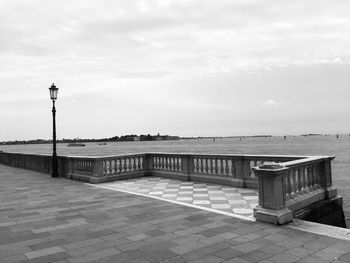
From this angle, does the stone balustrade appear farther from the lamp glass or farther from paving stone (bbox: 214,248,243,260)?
the lamp glass

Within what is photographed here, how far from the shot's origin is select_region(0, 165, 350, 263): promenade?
4984 mm

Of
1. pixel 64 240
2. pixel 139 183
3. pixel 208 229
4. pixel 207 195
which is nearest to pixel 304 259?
pixel 208 229

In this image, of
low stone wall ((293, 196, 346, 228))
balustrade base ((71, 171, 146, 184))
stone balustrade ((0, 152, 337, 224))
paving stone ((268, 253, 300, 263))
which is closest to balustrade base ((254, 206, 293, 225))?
stone balustrade ((0, 152, 337, 224))

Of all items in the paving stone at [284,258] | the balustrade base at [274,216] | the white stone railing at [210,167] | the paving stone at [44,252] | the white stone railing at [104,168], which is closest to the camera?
the paving stone at [284,258]

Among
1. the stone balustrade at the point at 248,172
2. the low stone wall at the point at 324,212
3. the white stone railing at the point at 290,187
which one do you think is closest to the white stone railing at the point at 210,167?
the stone balustrade at the point at 248,172

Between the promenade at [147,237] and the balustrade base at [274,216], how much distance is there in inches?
7.3

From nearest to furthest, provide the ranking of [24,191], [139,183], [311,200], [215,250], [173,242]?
[215,250]
[173,242]
[311,200]
[24,191]
[139,183]

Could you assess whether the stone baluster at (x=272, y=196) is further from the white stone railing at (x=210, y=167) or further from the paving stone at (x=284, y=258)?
the white stone railing at (x=210, y=167)

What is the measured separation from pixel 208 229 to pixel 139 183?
7035mm

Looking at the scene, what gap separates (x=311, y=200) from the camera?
8.07 meters

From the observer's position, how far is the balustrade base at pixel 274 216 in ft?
21.6

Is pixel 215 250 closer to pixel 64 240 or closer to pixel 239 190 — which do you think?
pixel 64 240

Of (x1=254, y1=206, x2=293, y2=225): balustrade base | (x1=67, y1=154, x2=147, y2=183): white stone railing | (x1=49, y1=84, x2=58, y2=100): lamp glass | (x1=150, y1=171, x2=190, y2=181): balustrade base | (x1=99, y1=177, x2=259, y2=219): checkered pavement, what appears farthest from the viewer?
(x1=49, y1=84, x2=58, y2=100): lamp glass

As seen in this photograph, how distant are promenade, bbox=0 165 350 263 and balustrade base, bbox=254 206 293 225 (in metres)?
0.19
